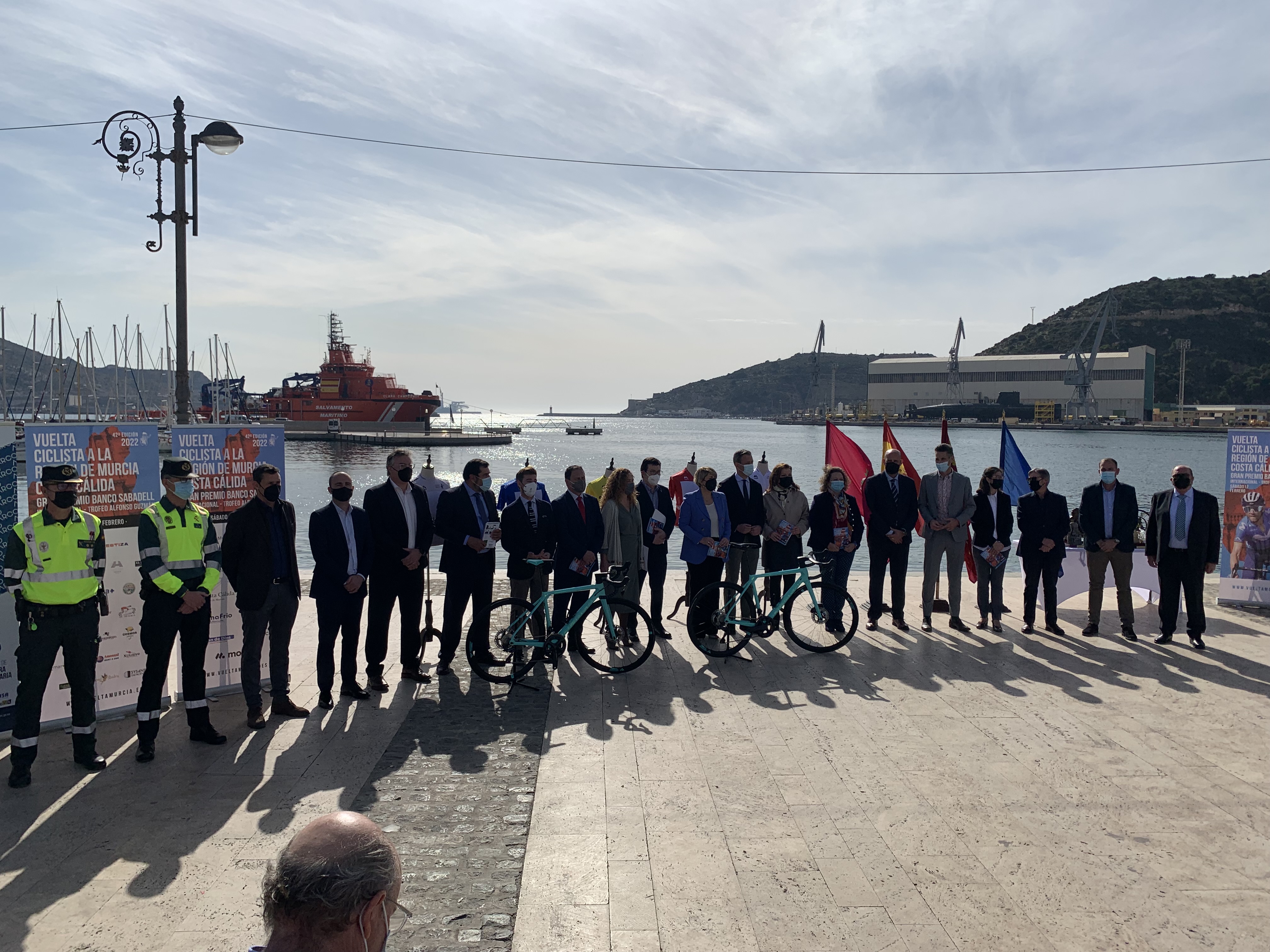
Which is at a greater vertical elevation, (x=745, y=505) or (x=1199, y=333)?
(x=1199, y=333)

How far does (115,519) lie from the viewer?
609 cm

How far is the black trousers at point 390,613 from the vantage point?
704 centimetres

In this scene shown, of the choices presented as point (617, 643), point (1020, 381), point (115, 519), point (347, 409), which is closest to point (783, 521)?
point (617, 643)

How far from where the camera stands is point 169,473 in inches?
224

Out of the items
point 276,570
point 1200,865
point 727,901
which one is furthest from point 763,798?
point 276,570

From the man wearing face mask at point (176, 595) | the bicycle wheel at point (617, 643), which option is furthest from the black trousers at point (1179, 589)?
the man wearing face mask at point (176, 595)

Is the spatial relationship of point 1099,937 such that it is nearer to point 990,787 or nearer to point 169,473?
point 990,787

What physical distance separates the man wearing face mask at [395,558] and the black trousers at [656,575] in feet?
8.37

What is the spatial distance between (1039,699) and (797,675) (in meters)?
1.86

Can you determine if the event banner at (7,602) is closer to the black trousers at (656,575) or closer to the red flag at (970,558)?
the black trousers at (656,575)

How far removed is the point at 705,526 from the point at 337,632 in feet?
11.9

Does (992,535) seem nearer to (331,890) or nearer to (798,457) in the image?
(331,890)

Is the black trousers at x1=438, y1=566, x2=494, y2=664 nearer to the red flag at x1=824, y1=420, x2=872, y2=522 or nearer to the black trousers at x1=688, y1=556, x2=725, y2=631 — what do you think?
the black trousers at x1=688, y1=556, x2=725, y2=631

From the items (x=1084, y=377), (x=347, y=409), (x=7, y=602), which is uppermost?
(x=1084, y=377)
